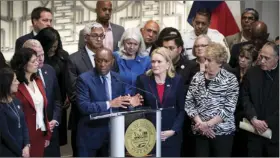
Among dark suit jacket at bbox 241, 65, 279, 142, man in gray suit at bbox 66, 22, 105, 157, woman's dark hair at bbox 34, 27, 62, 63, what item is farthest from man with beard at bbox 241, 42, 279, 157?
woman's dark hair at bbox 34, 27, 62, 63

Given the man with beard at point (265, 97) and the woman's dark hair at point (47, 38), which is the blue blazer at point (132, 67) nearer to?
the woman's dark hair at point (47, 38)

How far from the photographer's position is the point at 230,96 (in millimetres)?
4922

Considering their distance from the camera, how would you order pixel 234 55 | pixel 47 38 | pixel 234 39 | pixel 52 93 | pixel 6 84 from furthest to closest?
pixel 234 39 < pixel 234 55 < pixel 47 38 < pixel 52 93 < pixel 6 84

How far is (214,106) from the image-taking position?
193 inches

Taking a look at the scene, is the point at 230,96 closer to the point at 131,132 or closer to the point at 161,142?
the point at 161,142

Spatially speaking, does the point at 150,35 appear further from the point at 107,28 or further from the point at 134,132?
the point at 134,132

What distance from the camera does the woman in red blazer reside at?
480 centimetres

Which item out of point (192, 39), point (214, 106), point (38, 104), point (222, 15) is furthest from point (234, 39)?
point (38, 104)

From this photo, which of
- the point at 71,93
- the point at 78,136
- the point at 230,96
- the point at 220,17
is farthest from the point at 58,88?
the point at 220,17

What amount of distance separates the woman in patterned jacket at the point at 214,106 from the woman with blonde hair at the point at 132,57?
511mm

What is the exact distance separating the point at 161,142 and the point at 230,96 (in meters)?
0.63

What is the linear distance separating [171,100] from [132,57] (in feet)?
1.96

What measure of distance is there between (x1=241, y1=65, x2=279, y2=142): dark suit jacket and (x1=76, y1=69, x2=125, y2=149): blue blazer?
1008mm

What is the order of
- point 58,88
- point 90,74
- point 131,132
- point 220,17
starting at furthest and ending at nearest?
point 220,17, point 58,88, point 90,74, point 131,132
